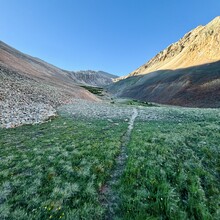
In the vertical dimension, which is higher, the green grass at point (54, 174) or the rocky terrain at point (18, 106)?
the green grass at point (54, 174)

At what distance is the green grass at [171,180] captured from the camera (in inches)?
240

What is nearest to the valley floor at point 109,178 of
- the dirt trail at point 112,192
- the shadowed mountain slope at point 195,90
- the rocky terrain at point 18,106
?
the dirt trail at point 112,192

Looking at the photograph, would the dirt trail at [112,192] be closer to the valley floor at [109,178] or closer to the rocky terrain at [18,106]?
the valley floor at [109,178]

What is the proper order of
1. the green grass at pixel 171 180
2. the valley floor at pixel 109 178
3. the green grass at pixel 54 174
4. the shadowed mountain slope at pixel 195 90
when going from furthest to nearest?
the shadowed mountain slope at pixel 195 90 < the green grass at pixel 171 180 < the valley floor at pixel 109 178 < the green grass at pixel 54 174

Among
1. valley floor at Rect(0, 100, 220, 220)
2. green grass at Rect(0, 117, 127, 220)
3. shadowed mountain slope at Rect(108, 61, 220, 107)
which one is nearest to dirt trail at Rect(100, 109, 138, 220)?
valley floor at Rect(0, 100, 220, 220)

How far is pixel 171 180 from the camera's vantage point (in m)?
7.81

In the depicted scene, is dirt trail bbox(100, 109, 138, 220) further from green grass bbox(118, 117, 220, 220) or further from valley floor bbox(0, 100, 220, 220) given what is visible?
green grass bbox(118, 117, 220, 220)

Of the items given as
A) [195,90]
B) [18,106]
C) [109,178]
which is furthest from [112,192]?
[195,90]

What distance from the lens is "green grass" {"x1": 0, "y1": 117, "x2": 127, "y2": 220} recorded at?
5777mm

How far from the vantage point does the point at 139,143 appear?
38.9 feet

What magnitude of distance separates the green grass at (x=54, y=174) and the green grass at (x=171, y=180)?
1.24 meters

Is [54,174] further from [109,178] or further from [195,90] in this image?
[195,90]

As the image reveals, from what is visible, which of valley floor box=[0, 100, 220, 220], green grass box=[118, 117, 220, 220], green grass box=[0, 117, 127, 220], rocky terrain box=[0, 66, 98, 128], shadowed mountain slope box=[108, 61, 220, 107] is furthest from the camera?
shadowed mountain slope box=[108, 61, 220, 107]

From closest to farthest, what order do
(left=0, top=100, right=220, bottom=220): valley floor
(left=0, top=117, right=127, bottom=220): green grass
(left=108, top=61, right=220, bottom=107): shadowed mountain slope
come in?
(left=0, top=117, right=127, bottom=220): green grass, (left=0, top=100, right=220, bottom=220): valley floor, (left=108, top=61, right=220, bottom=107): shadowed mountain slope
